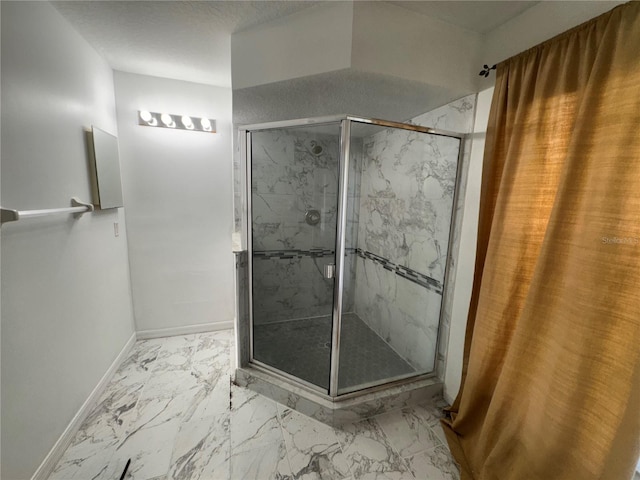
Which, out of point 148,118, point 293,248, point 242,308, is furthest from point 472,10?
point 148,118

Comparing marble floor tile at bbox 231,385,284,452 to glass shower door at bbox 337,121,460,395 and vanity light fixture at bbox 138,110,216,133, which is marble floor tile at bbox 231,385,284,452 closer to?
glass shower door at bbox 337,121,460,395

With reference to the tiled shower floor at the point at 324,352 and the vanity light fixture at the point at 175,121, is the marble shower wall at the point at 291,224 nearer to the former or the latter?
the tiled shower floor at the point at 324,352

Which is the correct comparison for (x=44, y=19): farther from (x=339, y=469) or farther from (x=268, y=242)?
(x=339, y=469)

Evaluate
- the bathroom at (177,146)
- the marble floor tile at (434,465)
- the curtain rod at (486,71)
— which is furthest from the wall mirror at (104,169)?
the marble floor tile at (434,465)

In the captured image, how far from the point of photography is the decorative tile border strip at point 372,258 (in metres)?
1.93

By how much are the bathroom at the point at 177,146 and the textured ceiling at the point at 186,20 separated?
0.03ft

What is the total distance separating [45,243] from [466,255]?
234cm

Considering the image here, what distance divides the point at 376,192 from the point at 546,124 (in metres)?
1.28

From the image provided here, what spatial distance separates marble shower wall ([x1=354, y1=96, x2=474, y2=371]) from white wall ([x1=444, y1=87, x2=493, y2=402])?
11cm

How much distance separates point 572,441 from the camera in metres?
1.00

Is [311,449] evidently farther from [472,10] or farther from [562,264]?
[472,10]

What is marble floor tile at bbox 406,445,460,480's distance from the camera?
4.40 feet

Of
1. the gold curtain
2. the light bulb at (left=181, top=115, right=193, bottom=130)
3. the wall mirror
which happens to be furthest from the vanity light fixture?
the gold curtain

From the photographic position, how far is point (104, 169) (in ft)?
6.01
